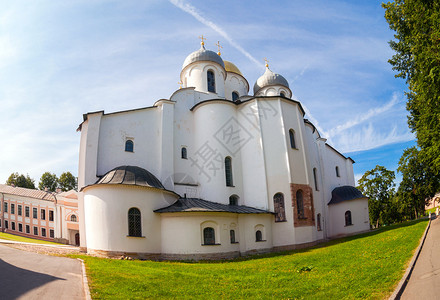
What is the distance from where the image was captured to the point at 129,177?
17359 millimetres

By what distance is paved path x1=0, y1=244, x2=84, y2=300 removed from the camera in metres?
7.03

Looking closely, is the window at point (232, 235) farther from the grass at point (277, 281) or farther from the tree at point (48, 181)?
the tree at point (48, 181)

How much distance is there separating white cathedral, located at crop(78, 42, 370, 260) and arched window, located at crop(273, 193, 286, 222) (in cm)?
7

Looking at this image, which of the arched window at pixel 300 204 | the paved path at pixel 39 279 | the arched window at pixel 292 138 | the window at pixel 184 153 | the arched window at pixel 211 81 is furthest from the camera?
the arched window at pixel 211 81

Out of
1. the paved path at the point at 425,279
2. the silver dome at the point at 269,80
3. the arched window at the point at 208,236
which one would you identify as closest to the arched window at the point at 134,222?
the arched window at the point at 208,236

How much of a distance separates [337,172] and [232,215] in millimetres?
18198

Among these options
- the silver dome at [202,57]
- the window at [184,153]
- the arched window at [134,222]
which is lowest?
the arched window at [134,222]

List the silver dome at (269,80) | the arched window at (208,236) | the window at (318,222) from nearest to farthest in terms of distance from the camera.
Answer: the arched window at (208,236)
the window at (318,222)
the silver dome at (269,80)

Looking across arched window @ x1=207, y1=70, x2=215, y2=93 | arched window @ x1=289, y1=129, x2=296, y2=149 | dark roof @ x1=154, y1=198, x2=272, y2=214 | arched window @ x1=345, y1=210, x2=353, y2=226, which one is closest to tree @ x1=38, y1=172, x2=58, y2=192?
arched window @ x1=207, y1=70, x2=215, y2=93

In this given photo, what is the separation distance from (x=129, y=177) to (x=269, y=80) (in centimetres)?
1943

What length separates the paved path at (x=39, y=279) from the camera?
7028 millimetres

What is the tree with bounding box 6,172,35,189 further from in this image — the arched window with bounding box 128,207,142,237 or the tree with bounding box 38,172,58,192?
the arched window with bounding box 128,207,142,237

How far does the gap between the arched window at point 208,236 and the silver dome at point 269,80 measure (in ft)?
59.4

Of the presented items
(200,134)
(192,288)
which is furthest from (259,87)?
(192,288)
